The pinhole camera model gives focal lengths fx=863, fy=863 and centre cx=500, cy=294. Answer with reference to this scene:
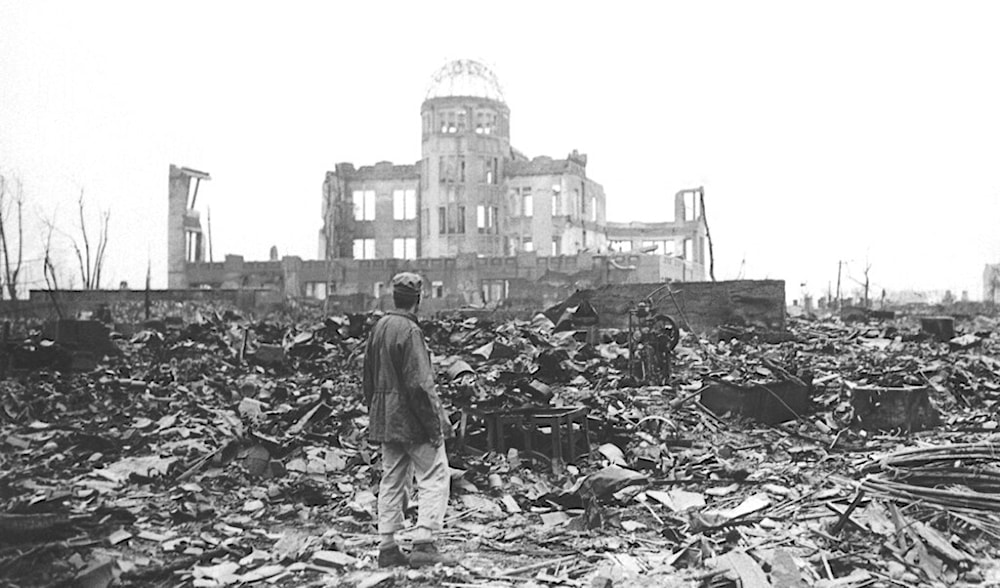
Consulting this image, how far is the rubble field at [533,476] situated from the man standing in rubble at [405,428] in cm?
23

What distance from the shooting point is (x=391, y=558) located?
206 inches

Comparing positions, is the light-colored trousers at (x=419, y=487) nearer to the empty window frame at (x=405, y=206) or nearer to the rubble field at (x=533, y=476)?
the rubble field at (x=533, y=476)

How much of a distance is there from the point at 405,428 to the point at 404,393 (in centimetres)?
22

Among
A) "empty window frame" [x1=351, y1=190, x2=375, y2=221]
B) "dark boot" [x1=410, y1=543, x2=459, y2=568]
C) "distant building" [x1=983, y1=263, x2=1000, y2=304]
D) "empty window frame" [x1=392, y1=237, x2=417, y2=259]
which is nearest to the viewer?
"dark boot" [x1=410, y1=543, x2=459, y2=568]

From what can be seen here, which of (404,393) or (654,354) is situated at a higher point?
(404,393)

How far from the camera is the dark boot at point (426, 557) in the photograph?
17.0 ft

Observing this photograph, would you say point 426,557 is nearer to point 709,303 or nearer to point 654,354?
point 654,354

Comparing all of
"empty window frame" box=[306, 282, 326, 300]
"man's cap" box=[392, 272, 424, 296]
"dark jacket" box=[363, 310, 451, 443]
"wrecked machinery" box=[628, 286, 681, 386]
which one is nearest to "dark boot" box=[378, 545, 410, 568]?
"dark jacket" box=[363, 310, 451, 443]

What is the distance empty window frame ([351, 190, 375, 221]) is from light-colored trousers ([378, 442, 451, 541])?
2078 inches

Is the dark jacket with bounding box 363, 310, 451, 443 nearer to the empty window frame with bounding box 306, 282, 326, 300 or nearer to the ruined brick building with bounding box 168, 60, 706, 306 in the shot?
the empty window frame with bounding box 306, 282, 326, 300

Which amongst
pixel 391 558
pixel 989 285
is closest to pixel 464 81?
pixel 989 285

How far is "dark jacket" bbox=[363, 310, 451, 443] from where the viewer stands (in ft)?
17.4

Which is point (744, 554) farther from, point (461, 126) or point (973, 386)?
point (461, 126)

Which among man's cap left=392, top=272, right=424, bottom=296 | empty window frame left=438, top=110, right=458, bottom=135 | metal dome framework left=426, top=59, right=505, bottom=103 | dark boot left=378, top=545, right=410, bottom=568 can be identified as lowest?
dark boot left=378, top=545, right=410, bottom=568
